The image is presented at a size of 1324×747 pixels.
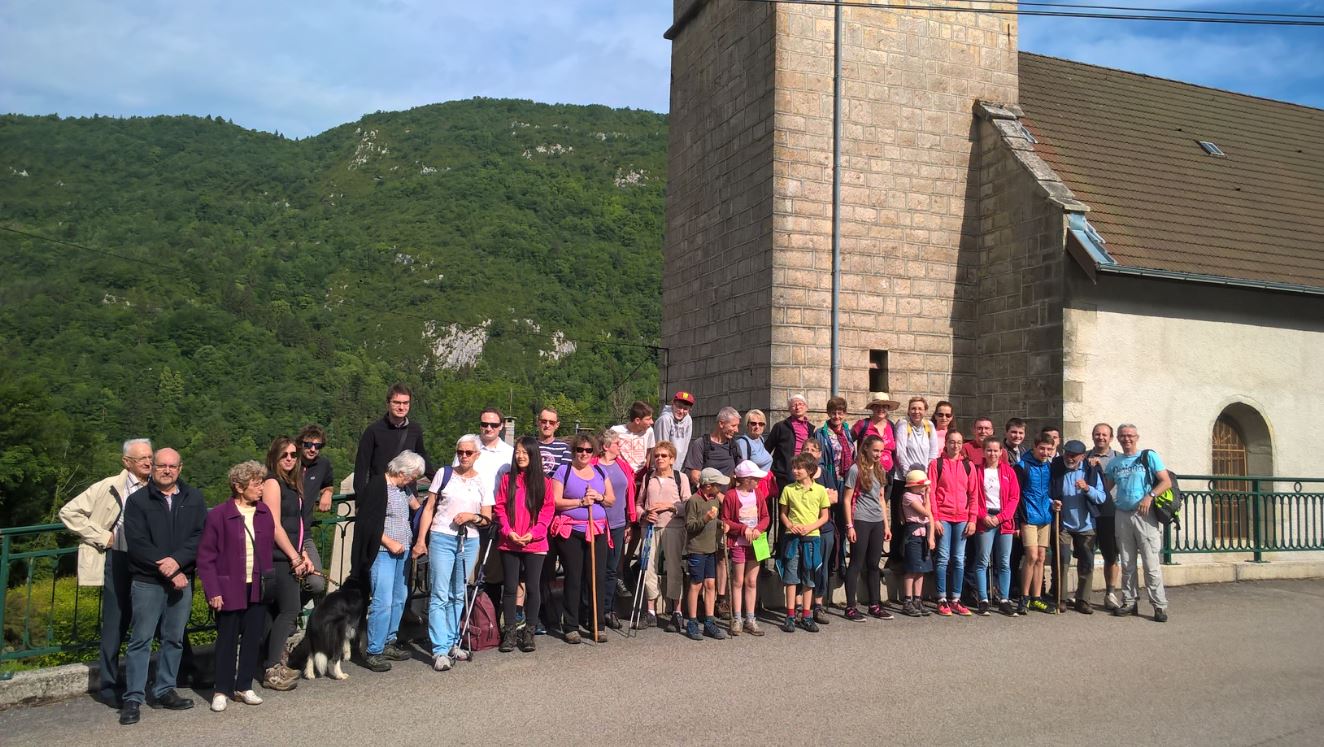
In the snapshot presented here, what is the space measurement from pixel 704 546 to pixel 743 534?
36cm

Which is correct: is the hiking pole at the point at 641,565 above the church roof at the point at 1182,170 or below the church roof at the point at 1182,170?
below

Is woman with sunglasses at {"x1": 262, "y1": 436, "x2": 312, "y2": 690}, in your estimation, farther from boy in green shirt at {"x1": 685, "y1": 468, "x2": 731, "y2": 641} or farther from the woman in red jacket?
the woman in red jacket

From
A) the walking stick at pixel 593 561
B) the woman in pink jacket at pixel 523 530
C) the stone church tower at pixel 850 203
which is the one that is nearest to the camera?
the woman in pink jacket at pixel 523 530

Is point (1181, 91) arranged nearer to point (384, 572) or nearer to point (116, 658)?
point (384, 572)

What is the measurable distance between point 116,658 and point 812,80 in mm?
11107

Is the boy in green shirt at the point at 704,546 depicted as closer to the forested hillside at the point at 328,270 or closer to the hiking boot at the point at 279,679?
the hiking boot at the point at 279,679

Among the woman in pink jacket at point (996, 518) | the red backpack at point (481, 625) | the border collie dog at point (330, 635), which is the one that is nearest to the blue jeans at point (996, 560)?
the woman in pink jacket at point (996, 518)

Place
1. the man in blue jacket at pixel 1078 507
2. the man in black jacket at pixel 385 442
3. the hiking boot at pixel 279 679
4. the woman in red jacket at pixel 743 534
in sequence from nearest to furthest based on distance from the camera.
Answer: the hiking boot at pixel 279 679, the man in black jacket at pixel 385 442, the woman in red jacket at pixel 743 534, the man in blue jacket at pixel 1078 507

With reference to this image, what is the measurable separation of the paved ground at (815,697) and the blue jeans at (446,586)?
0.27 metres

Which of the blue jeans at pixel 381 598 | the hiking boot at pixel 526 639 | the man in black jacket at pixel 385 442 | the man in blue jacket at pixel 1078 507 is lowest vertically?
the hiking boot at pixel 526 639

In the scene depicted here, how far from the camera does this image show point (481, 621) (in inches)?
316

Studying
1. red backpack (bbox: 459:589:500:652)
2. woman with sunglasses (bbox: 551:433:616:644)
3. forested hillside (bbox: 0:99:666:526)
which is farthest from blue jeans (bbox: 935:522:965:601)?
forested hillside (bbox: 0:99:666:526)

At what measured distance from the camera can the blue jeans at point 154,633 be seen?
6371 millimetres

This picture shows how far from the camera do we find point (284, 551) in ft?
23.0
